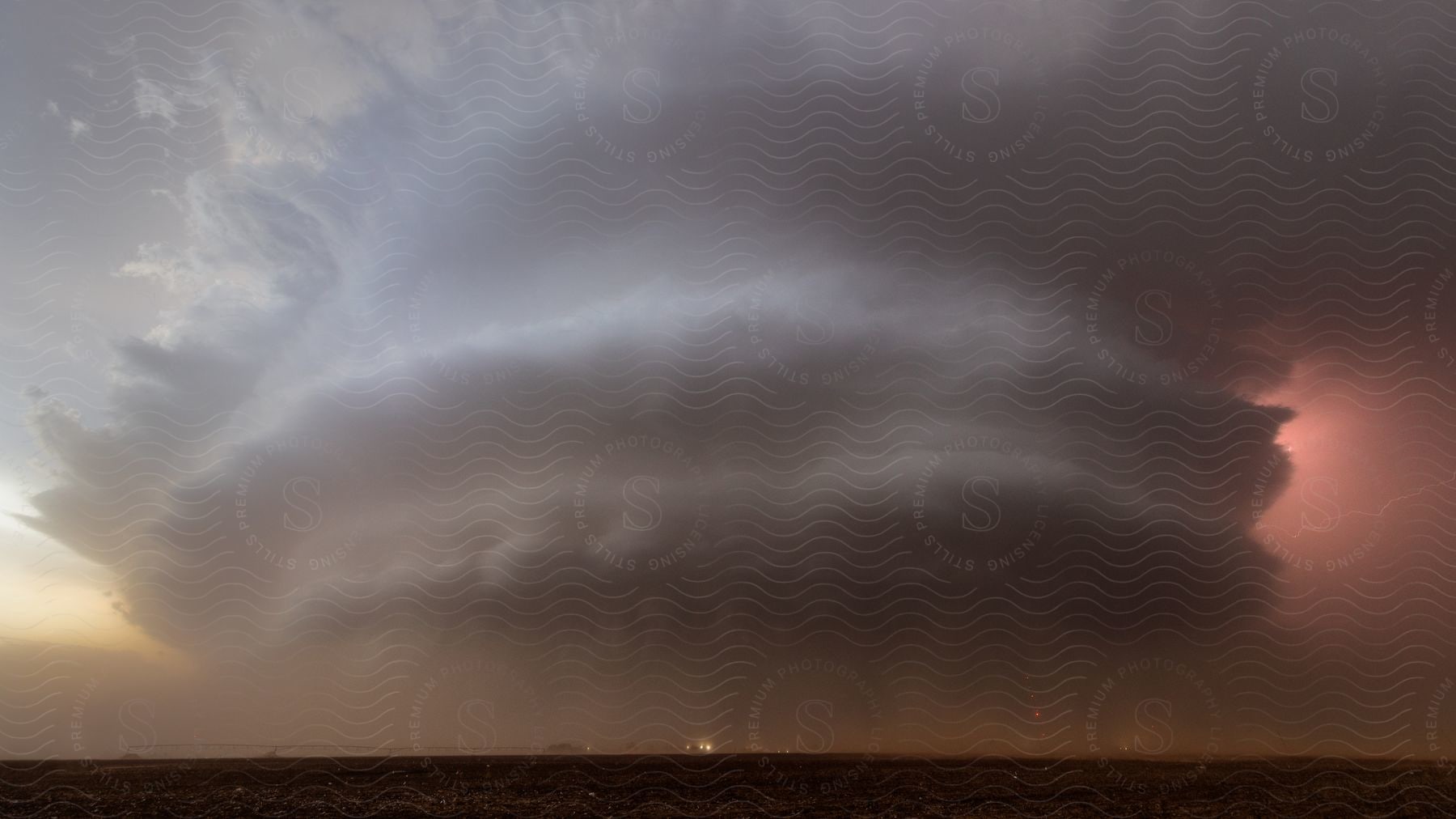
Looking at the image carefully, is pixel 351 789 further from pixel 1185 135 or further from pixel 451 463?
pixel 1185 135

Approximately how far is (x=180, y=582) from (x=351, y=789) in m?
0.97

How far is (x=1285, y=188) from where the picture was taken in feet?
10.3

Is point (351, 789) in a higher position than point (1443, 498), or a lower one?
lower

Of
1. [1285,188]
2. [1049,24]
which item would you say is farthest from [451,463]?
[1285,188]

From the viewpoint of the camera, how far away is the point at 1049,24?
10.3ft

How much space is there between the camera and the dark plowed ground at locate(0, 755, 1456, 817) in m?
2.88

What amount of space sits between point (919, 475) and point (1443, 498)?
74.8 inches

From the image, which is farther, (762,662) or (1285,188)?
(1285,188)

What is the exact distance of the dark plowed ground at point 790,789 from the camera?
2.88 metres

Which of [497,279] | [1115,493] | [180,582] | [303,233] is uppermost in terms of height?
[303,233]

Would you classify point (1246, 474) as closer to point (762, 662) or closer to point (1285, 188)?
point (1285, 188)

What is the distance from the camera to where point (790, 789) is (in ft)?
9.47

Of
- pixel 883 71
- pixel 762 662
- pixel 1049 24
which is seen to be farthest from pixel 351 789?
pixel 1049 24

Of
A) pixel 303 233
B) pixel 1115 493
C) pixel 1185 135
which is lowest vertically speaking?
pixel 1115 493
